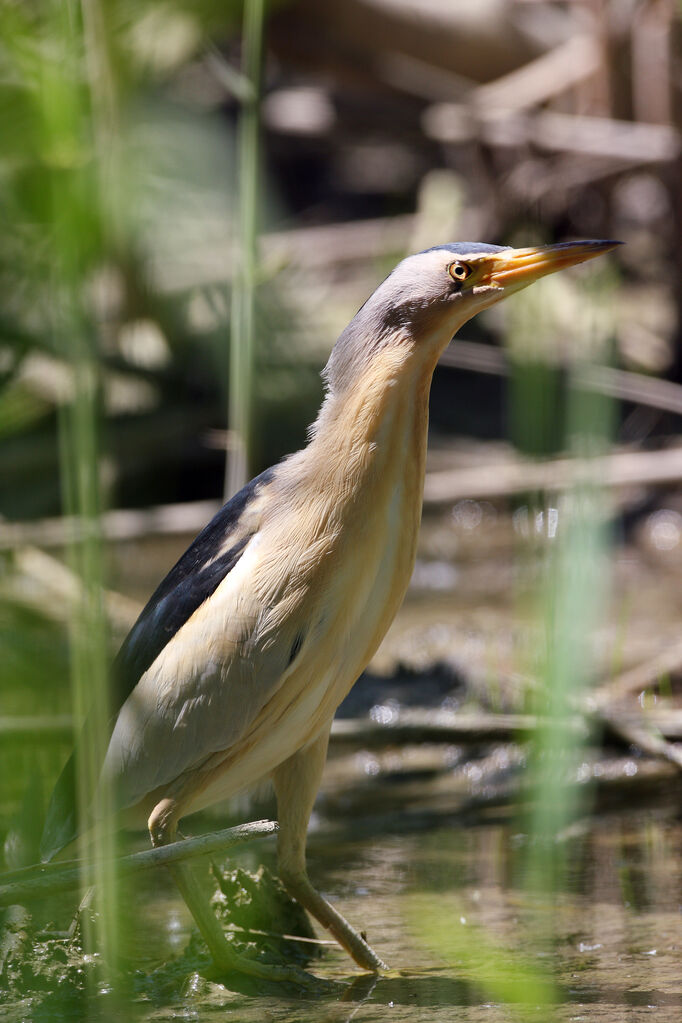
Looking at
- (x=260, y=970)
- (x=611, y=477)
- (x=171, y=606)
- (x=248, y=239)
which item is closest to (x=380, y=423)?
(x=171, y=606)

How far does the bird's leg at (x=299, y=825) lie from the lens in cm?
252

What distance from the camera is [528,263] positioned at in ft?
7.83

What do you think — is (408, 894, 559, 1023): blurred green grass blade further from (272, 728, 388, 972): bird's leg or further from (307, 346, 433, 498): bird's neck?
(307, 346, 433, 498): bird's neck

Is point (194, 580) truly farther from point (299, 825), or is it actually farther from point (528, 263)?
point (528, 263)

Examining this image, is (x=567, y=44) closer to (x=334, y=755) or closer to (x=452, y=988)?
(x=334, y=755)

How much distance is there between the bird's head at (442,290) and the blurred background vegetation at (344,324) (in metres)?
0.11

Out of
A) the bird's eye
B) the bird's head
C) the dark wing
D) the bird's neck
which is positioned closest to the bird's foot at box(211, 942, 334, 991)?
the dark wing

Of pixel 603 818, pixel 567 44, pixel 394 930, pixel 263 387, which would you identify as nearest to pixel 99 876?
pixel 394 930

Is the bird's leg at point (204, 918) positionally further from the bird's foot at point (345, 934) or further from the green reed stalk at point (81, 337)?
→ the green reed stalk at point (81, 337)

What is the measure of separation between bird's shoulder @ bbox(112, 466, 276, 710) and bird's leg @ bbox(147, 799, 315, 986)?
0.29 m

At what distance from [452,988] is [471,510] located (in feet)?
14.1

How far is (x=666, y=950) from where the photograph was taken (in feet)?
8.20

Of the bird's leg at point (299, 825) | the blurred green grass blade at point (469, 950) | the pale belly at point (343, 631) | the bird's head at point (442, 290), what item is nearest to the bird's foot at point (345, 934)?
Result: the bird's leg at point (299, 825)

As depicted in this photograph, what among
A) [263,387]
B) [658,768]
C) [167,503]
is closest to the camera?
[658,768]
